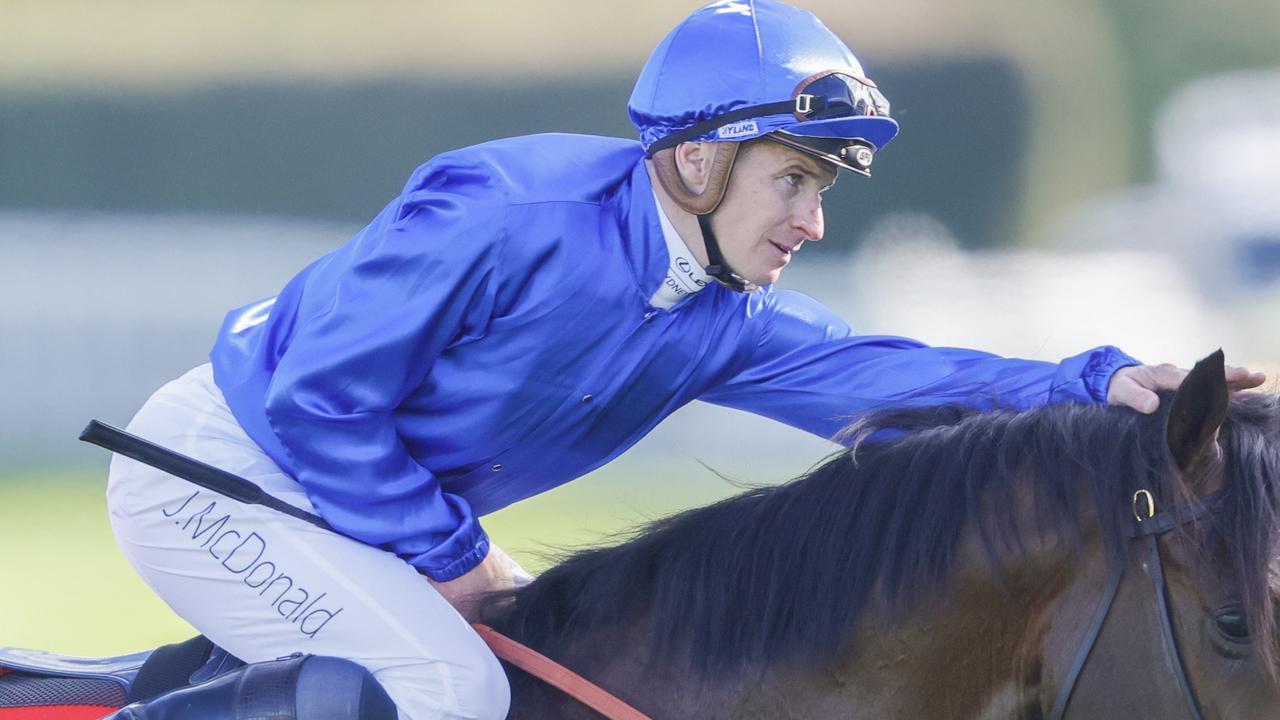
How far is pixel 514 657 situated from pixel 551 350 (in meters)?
0.42

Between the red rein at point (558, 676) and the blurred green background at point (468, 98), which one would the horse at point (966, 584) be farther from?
the blurred green background at point (468, 98)

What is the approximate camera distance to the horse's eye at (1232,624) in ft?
4.43

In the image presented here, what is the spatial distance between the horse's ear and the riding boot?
3.10 feet

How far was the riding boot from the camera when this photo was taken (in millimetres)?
1509

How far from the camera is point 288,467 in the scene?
5.97ft

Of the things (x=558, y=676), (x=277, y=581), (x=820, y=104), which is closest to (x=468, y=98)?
(x=820, y=104)

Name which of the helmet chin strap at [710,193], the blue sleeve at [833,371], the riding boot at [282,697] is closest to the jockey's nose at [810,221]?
the helmet chin strap at [710,193]

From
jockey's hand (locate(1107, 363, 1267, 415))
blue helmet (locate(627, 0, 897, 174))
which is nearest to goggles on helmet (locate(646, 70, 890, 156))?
blue helmet (locate(627, 0, 897, 174))

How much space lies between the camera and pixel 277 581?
1.69 metres

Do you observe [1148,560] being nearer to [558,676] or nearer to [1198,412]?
[1198,412]

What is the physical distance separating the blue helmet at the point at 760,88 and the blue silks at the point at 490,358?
0.44 ft

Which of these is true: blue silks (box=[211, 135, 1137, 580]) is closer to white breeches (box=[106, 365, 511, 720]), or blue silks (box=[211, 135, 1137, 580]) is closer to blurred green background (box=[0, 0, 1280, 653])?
white breeches (box=[106, 365, 511, 720])

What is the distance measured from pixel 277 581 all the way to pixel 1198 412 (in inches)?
44.3

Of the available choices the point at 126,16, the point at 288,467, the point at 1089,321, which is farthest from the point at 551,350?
the point at 126,16
